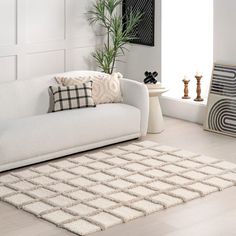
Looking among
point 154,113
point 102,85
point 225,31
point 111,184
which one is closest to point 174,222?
point 111,184

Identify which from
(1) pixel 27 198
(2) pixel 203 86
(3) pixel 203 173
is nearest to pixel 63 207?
(1) pixel 27 198

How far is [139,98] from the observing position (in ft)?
23.0

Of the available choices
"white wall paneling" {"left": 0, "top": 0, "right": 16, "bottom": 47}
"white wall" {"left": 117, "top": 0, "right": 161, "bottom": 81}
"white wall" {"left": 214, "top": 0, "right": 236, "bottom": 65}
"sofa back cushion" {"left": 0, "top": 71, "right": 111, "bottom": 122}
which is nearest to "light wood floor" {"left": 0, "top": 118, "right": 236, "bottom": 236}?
"sofa back cushion" {"left": 0, "top": 71, "right": 111, "bottom": 122}

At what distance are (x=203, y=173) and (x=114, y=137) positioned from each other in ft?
3.75

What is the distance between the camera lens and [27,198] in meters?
5.41

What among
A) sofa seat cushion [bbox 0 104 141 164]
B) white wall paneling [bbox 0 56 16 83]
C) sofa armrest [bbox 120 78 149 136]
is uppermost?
white wall paneling [bbox 0 56 16 83]

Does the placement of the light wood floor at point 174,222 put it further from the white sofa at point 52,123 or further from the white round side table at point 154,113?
the white round side table at point 154,113

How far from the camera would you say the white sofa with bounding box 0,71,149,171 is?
605 centimetres

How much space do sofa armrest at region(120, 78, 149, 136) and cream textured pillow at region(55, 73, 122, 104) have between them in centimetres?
9

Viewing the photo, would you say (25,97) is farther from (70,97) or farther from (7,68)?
(7,68)

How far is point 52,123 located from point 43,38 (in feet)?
5.37

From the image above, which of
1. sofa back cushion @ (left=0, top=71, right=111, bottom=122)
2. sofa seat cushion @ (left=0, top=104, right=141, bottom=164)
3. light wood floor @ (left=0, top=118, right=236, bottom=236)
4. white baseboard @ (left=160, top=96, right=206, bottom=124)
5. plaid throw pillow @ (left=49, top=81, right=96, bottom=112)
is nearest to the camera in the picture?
light wood floor @ (left=0, top=118, right=236, bottom=236)

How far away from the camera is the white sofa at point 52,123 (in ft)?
19.8

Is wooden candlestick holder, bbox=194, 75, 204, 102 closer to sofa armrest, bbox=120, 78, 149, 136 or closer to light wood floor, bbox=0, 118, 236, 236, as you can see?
sofa armrest, bbox=120, 78, 149, 136
